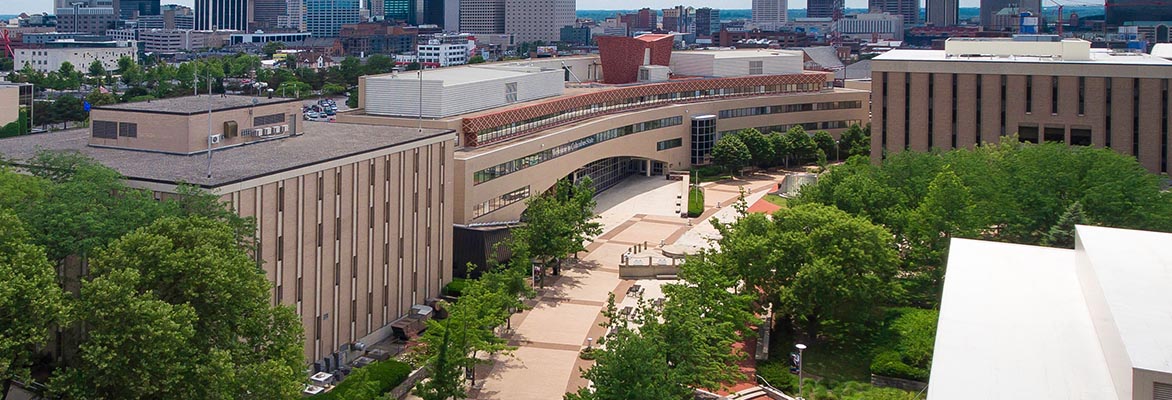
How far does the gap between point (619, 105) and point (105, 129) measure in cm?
4864

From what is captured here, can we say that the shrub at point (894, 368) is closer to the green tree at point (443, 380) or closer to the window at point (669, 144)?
the green tree at point (443, 380)

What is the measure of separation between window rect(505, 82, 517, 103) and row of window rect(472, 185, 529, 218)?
35.4 feet

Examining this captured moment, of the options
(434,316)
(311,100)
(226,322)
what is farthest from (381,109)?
(311,100)

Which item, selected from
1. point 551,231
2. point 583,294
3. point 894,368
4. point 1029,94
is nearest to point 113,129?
point 551,231

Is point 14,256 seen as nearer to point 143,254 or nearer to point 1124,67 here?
point 143,254

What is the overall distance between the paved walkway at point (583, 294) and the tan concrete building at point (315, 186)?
6.07 m

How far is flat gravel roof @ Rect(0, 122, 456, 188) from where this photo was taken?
38781 mm

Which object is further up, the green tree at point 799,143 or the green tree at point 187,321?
the green tree at point 799,143

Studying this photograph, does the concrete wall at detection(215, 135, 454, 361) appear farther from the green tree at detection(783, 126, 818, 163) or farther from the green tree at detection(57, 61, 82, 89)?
the green tree at detection(57, 61, 82, 89)

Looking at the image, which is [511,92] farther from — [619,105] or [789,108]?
[789,108]

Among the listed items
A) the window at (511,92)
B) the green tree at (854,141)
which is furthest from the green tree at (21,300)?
the green tree at (854,141)

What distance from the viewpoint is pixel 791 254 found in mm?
44781

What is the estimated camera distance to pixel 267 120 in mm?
48469

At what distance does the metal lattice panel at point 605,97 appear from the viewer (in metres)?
66.3
